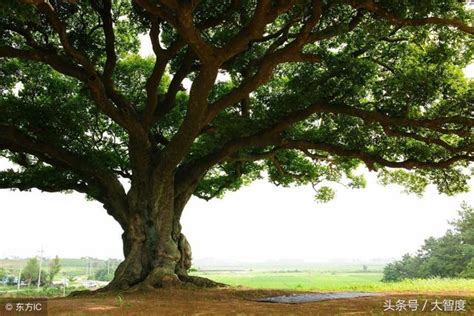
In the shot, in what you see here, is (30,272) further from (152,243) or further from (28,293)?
(152,243)

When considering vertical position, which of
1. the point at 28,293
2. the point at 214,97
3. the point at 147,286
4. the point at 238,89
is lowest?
the point at 28,293

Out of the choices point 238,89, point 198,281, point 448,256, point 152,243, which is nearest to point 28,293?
point 152,243

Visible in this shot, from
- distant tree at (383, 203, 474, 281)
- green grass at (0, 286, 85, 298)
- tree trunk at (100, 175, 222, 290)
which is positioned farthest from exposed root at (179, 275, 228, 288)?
distant tree at (383, 203, 474, 281)

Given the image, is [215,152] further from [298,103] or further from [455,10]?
[455,10]

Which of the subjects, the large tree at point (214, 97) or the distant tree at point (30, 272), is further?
the distant tree at point (30, 272)

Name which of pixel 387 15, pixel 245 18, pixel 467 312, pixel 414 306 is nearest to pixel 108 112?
pixel 245 18

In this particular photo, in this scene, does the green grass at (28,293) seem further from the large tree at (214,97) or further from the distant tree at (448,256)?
the distant tree at (448,256)

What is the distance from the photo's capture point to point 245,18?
10250 millimetres

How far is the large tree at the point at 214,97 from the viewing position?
921 cm

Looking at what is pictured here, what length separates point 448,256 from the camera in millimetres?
30547

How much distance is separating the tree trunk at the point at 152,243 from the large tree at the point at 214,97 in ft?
0.12

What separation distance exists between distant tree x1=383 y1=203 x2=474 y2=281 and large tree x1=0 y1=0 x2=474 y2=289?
17984 mm

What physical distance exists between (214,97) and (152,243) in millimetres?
4834

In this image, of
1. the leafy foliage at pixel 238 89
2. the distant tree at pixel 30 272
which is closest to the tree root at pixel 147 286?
the leafy foliage at pixel 238 89
